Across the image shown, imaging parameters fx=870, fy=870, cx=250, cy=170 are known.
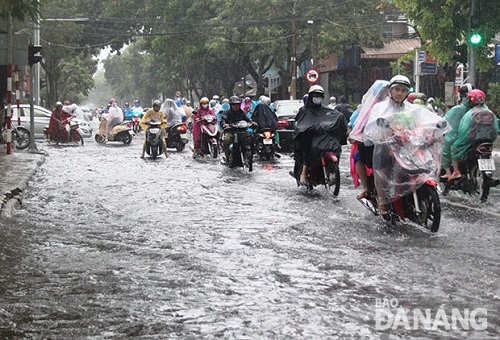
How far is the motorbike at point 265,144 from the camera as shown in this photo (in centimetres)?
1956

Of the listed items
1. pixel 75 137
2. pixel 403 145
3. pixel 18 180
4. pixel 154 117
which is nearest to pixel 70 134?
pixel 75 137

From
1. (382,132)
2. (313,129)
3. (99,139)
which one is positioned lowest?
(99,139)

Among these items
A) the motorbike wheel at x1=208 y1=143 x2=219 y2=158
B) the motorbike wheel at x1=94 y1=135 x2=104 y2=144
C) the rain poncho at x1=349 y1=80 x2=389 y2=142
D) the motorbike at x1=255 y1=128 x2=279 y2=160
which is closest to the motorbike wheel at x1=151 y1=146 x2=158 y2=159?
the motorbike wheel at x1=208 y1=143 x2=219 y2=158

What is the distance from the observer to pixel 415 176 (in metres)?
8.70

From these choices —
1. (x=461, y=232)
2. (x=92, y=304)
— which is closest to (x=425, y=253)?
(x=461, y=232)

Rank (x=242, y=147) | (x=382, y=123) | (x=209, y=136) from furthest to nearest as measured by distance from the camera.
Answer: (x=209, y=136) → (x=242, y=147) → (x=382, y=123)

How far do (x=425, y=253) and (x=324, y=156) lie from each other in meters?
4.87

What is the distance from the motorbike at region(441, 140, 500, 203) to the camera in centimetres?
1123

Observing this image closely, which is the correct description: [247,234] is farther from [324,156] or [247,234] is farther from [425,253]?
[324,156]

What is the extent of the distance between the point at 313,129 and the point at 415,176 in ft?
11.8

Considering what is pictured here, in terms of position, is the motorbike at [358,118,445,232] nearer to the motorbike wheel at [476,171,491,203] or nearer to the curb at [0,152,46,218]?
the motorbike wheel at [476,171,491,203]

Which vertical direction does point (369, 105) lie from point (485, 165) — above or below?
above

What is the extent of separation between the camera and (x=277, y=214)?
10.1 meters

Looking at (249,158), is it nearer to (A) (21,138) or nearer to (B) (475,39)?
(B) (475,39)
